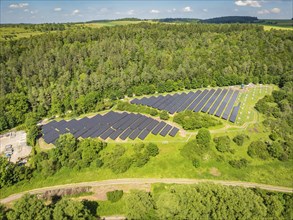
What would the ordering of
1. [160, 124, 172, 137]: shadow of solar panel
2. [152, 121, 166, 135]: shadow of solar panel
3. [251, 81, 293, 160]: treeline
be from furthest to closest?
[152, 121, 166, 135]: shadow of solar panel < [160, 124, 172, 137]: shadow of solar panel < [251, 81, 293, 160]: treeline

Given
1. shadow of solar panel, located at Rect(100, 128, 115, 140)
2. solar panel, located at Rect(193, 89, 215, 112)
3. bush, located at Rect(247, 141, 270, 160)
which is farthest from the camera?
solar panel, located at Rect(193, 89, 215, 112)

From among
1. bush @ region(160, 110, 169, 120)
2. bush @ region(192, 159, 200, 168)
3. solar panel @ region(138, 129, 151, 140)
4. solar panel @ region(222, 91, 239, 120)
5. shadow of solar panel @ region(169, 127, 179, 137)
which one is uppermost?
bush @ region(160, 110, 169, 120)

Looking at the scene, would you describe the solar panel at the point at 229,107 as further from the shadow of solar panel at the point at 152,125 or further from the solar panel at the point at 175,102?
the shadow of solar panel at the point at 152,125

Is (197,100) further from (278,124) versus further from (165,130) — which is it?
(278,124)

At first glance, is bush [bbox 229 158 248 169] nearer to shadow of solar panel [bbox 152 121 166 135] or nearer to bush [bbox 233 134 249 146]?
bush [bbox 233 134 249 146]

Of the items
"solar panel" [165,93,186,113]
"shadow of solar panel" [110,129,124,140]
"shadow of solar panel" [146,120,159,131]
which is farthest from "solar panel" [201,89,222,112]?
"shadow of solar panel" [110,129,124,140]

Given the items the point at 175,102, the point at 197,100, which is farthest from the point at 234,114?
the point at 175,102

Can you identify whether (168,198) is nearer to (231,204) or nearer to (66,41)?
(231,204)
